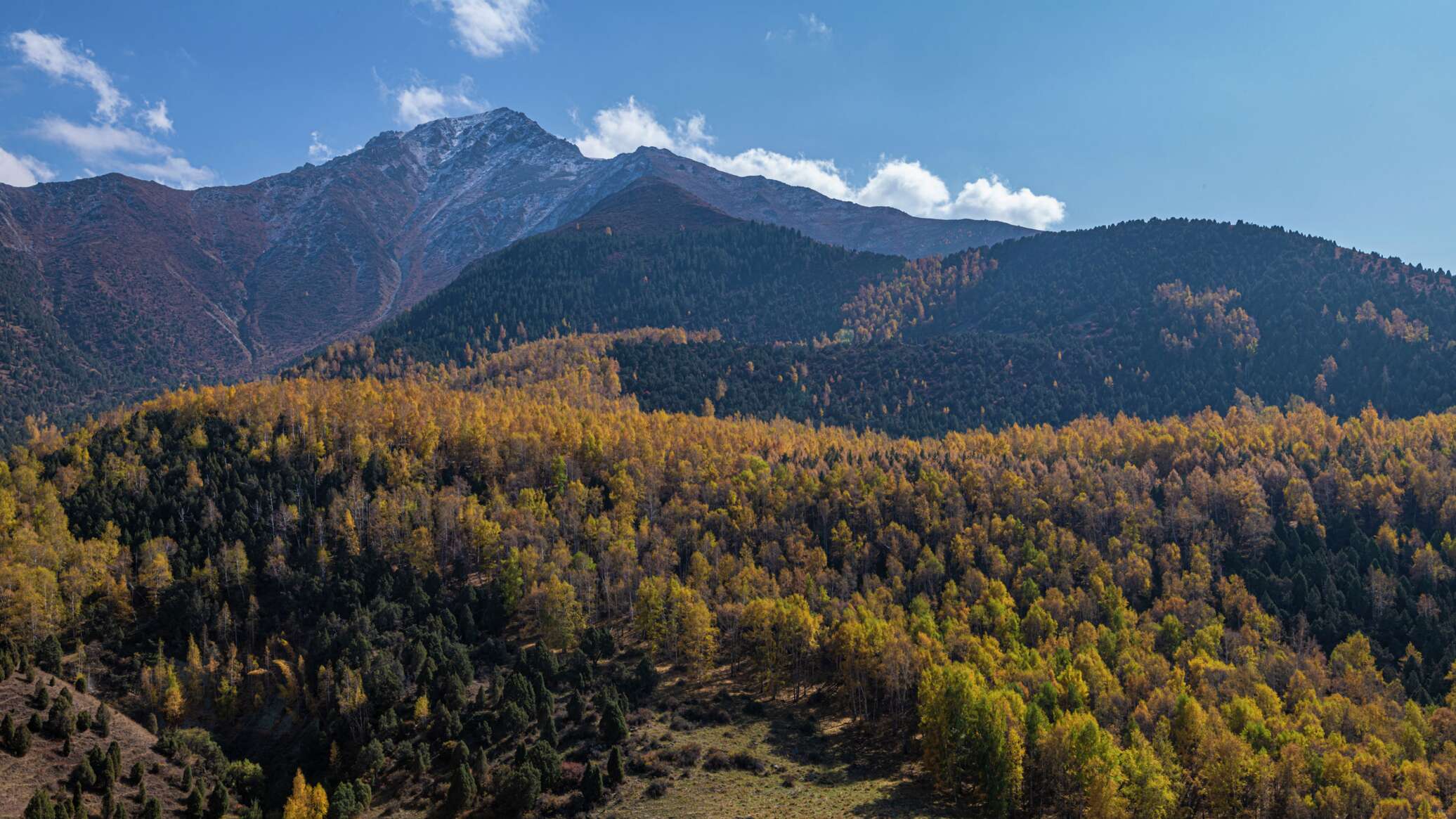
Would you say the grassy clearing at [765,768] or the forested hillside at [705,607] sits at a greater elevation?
the forested hillside at [705,607]

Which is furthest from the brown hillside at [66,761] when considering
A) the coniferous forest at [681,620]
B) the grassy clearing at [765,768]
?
the grassy clearing at [765,768]

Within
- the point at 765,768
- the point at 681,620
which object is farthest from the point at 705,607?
the point at 765,768

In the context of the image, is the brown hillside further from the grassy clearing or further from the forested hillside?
the grassy clearing

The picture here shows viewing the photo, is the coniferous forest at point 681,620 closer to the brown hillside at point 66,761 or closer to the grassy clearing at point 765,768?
the brown hillside at point 66,761

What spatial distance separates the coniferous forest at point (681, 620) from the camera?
92000 mm

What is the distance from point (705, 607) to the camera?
403ft

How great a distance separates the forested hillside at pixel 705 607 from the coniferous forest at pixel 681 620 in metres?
0.57

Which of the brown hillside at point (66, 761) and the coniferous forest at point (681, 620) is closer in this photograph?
the brown hillside at point (66, 761)

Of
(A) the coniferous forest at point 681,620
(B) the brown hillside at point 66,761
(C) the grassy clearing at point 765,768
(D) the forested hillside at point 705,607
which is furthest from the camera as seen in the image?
(D) the forested hillside at point 705,607

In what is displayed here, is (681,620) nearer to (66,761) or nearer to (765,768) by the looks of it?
(765,768)

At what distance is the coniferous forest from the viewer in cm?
9200

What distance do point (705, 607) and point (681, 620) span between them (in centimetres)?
472

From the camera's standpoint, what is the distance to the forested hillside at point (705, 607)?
308 feet

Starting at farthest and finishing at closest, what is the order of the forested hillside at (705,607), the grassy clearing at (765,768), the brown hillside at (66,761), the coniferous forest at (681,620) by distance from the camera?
the forested hillside at (705,607)
the coniferous forest at (681,620)
the grassy clearing at (765,768)
the brown hillside at (66,761)
